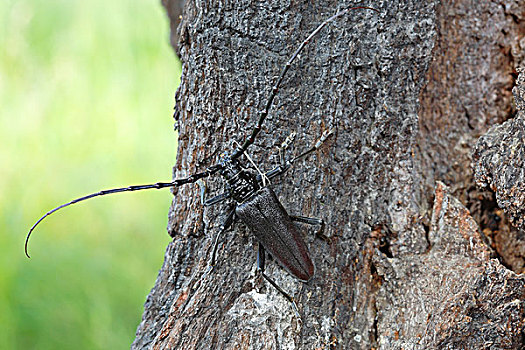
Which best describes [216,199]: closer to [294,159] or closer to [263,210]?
[263,210]

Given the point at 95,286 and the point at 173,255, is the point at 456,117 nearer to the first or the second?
the point at 173,255

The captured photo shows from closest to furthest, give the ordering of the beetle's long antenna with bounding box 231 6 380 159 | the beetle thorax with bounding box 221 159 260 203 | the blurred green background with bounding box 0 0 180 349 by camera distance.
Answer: the beetle's long antenna with bounding box 231 6 380 159
the beetle thorax with bounding box 221 159 260 203
the blurred green background with bounding box 0 0 180 349

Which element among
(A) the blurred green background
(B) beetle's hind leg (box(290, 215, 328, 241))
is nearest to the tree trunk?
(B) beetle's hind leg (box(290, 215, 328, 241))

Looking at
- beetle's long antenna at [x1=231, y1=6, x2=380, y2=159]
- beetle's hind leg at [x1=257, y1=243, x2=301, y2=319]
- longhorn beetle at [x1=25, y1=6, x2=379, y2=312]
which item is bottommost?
beetle's hind leg at [x1=257, y1=243, x2=301, y2=319]

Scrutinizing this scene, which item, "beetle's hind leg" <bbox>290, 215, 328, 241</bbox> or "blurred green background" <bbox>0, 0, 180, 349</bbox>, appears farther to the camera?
"blurred green background" <bbox>0, 0, 180, 349</bbox>

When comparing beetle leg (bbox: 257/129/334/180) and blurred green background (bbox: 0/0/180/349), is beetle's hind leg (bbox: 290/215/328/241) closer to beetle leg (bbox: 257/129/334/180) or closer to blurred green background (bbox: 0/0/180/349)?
beetle leg (bbox: 257/129/334/180)

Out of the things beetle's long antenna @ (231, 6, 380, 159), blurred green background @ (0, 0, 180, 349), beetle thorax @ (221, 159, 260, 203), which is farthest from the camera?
blurred green background @ (0, 0, 180, 349)

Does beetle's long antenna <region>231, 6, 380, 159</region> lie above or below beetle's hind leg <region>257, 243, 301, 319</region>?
above

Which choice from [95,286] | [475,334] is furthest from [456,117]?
[95,286]
